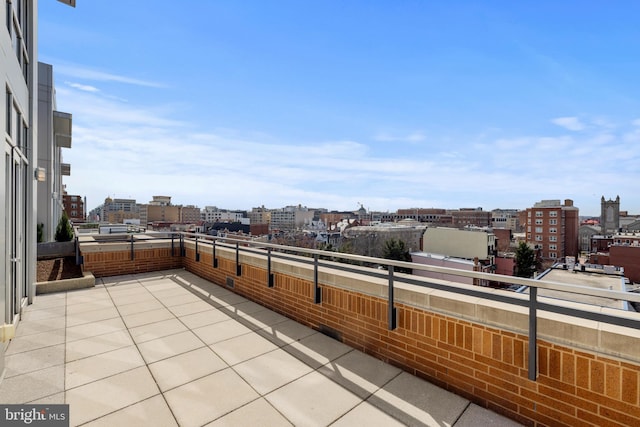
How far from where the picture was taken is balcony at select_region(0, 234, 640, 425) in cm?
218

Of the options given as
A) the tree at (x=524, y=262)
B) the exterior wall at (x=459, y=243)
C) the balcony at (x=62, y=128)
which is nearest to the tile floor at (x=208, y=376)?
the balcony at (x=62, y=128)

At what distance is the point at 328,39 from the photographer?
32.2 ft

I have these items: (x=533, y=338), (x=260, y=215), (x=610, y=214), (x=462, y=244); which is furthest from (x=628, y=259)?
(x=260, y=215)

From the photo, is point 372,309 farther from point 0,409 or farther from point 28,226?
point 28,226

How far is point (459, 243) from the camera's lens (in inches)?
1774

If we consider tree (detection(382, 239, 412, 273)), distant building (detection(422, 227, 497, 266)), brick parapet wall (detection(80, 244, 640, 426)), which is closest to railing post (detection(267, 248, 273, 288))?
brick parapet wall (detection(80, 244, 640, 426))

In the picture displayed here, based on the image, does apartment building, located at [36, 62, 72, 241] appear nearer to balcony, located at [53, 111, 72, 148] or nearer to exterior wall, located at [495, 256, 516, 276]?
balcony, located at [53, 111, 72, 148]

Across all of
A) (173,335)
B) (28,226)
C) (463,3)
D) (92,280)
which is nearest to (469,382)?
(173,335)

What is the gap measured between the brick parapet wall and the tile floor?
0.17 m

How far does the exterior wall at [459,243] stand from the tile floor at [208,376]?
146ft

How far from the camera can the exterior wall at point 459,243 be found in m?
42.5

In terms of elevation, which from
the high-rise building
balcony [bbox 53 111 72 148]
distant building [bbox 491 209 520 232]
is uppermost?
balcony [bbox 53 111 72 148]

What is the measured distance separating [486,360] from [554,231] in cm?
7415

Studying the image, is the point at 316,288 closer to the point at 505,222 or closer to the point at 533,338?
the point at 533,338
